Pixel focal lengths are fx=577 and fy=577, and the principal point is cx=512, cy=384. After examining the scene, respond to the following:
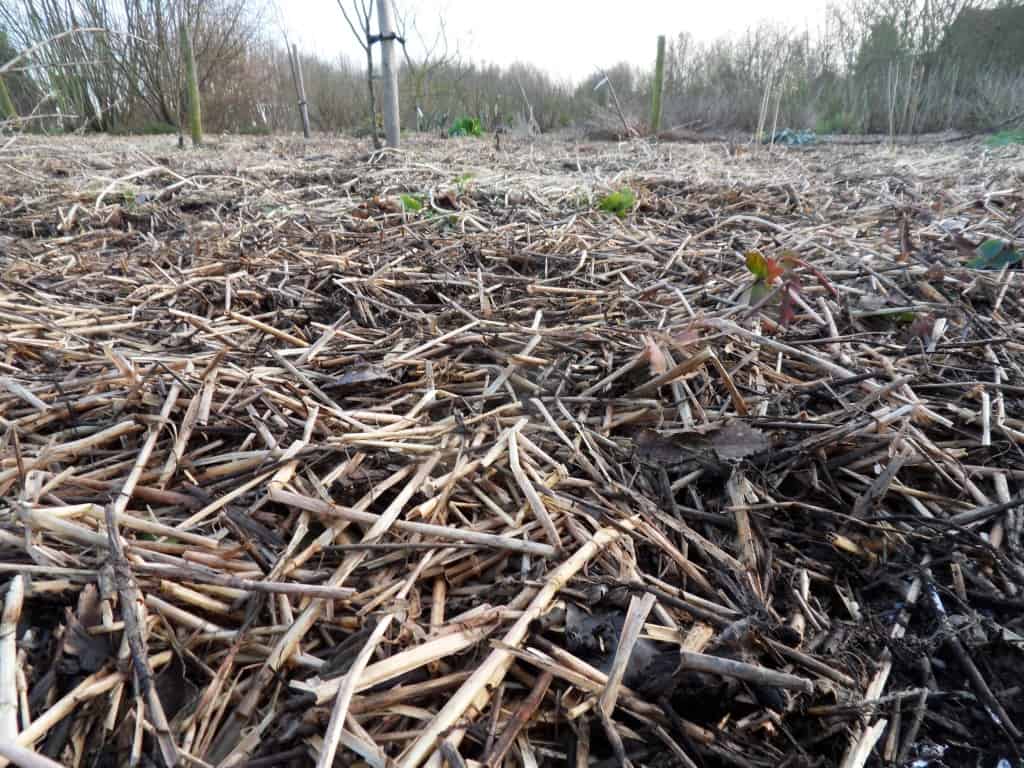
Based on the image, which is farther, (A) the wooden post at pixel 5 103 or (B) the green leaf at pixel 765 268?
(A) the wooden post at pixel 5 103

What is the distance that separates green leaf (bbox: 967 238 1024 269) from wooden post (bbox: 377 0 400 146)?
4.94m

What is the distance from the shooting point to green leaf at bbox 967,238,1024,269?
1847mm

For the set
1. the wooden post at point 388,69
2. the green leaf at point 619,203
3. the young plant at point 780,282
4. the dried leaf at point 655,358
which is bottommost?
the dried leaf at point 655,358

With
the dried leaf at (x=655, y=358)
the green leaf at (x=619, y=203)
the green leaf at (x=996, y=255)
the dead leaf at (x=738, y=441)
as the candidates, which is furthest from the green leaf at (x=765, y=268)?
the green leaf at (x=619, y=203)

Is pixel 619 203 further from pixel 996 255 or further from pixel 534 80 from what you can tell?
pixel 534 80

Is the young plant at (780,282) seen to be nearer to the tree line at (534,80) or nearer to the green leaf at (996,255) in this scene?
the green leaf at (996,255)

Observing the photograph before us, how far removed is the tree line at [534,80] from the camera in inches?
395

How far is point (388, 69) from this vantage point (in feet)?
17.3

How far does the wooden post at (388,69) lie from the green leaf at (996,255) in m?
4.94

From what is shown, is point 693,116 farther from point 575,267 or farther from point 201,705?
point 201,705

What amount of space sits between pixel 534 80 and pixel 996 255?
16.7 meters

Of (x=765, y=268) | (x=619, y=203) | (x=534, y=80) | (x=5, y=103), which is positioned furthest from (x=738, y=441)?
(x=534, y=80)

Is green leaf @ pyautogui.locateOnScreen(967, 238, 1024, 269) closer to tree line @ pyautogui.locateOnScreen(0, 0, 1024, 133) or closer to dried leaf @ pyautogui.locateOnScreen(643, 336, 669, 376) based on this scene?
dried leaf @ pyautogui.locateOnScreen(643, 336, 669, 376)

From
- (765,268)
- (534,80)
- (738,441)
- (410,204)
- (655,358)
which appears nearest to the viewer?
(738,441)
